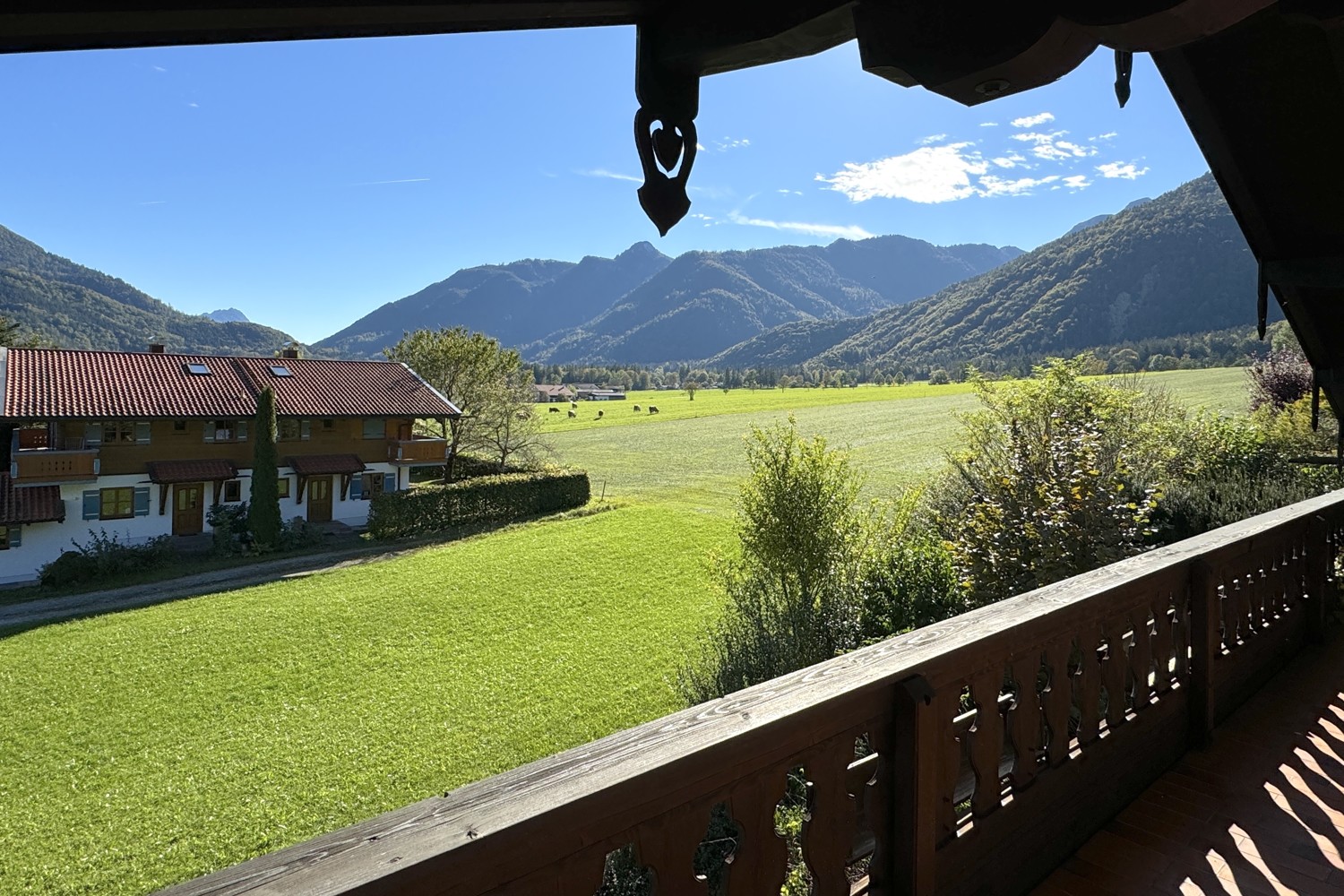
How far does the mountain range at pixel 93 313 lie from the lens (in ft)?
238

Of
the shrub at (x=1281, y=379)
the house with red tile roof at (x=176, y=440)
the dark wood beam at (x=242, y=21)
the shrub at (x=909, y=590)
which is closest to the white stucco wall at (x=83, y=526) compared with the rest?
the house with red tile roof at (x=176, y=440)

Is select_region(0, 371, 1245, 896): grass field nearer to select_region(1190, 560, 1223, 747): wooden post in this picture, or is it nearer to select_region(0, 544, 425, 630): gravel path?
select_region(0, 544, 425, 630): gravel path

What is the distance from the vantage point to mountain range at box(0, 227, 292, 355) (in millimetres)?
72688

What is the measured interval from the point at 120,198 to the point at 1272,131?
57.0 feet

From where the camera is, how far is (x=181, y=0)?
3.24 ft

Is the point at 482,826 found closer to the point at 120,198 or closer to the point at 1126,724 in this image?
the point at 1126,724

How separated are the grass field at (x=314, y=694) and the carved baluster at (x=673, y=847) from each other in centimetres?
923

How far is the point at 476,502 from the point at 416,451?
3.27 meters

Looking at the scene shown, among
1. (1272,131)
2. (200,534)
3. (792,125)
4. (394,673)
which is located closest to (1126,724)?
(1272,131)

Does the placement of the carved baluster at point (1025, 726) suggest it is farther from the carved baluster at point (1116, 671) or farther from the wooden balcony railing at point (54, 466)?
the wooden balcony railing at point (54, 466)

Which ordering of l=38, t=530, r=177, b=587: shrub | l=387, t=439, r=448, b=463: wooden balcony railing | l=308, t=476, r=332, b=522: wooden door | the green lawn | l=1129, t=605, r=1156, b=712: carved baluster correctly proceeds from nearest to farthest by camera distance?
l=1129, t=605, r=1156, b=712: carved baluster → the green lawn → l=38, t=530, r=177, b=587: shrub → l=308, t=476, r=332, b=522: wooden door → l=387, t=439, r=448, b=463: wooden balcony railing

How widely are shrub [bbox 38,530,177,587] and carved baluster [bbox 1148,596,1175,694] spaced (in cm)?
2648

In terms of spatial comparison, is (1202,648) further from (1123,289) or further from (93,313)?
(93,313)

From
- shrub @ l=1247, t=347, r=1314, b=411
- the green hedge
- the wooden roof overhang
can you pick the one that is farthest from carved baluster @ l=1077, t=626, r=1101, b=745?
the green hedge
